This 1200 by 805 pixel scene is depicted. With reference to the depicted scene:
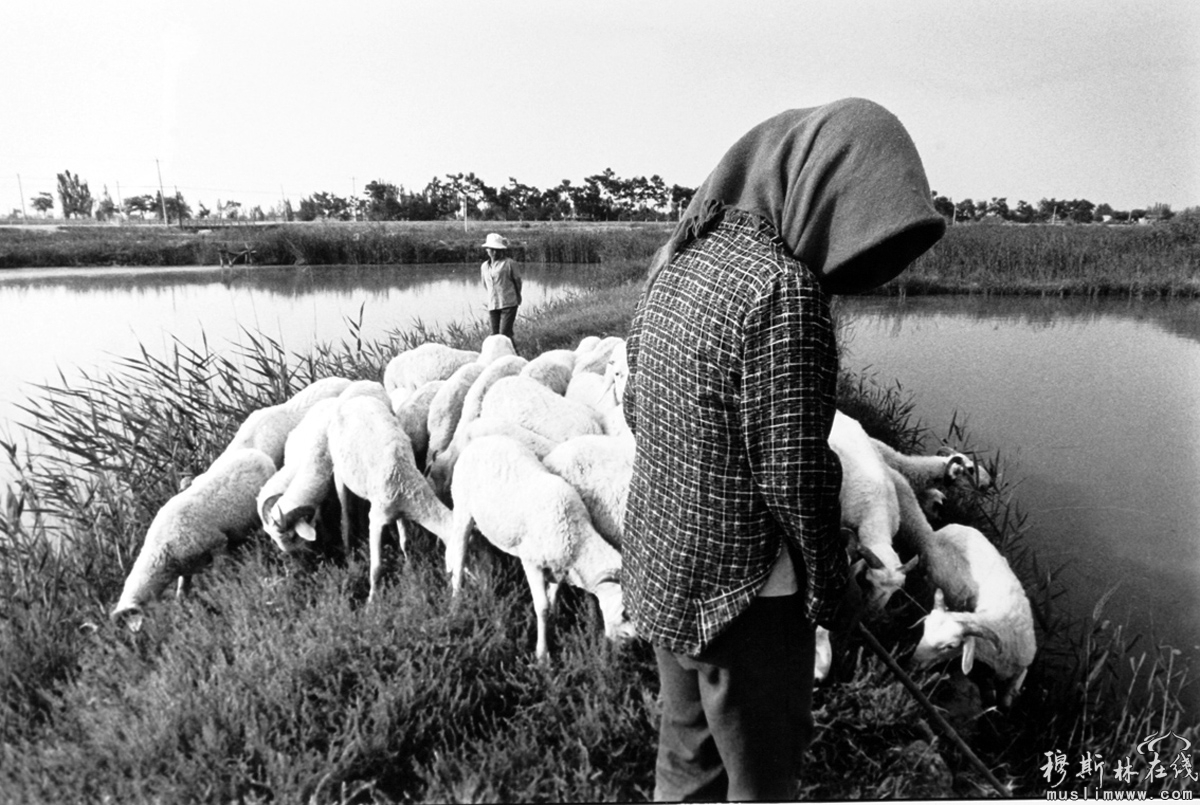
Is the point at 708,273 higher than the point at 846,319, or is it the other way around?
the point at 708,273

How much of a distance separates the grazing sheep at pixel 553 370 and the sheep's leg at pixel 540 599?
86.2 inches

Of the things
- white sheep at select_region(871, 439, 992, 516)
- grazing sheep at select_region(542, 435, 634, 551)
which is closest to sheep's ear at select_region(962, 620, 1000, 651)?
grazing sheep at select_region(542, 435, 634, 551)

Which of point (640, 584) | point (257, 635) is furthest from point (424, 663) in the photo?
point (640, 584)

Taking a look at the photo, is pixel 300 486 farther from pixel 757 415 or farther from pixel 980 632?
pixel 980 632

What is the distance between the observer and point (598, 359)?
221 inches

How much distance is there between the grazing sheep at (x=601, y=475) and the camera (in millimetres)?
3541

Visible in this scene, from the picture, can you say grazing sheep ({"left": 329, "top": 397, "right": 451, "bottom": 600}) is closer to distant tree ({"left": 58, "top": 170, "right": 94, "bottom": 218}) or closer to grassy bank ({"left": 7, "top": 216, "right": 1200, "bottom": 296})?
distant tree ({"left": 58, "top": 170, "right": 94, "bottom": 218})

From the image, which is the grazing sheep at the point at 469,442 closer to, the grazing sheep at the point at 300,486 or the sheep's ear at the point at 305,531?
the grazing sheep at the point at 300,486

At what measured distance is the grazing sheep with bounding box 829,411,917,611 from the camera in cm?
305

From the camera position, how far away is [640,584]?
1848 mm

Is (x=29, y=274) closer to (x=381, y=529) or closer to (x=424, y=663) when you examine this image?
(x=381, y=529)

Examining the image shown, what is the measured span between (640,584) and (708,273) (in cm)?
80

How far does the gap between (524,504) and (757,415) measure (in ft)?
6.37

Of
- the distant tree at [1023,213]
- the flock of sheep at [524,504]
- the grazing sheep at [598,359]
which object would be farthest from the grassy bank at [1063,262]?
the grazing sheep at [598,359]
